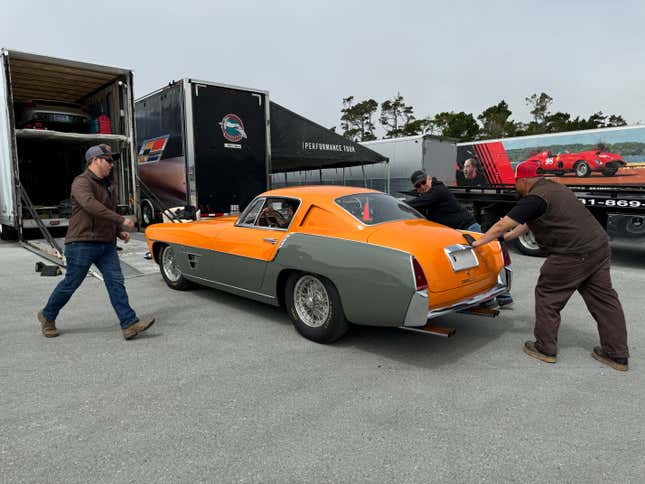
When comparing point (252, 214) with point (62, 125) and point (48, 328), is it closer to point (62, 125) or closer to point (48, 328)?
point (48, 328)

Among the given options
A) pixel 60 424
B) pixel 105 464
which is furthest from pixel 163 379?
pixel 105 464

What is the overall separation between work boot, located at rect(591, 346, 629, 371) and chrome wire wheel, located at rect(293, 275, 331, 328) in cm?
222

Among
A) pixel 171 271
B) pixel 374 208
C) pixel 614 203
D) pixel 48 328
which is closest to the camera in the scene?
pixel 48 328

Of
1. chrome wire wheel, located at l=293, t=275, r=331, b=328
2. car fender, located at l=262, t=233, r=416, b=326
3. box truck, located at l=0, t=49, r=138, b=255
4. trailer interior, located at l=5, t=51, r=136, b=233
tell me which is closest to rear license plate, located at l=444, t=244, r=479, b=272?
car fender, located at l=262, t=233, r=416, b=326

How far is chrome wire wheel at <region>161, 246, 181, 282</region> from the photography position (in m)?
5.96

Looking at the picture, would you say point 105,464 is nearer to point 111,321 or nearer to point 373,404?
point 373,404

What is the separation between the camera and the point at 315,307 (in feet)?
13.8

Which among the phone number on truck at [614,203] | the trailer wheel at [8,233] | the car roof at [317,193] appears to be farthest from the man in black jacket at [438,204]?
the trailer wheel at [8,233]

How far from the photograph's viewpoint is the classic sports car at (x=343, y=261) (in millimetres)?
3529

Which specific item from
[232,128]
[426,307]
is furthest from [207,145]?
[426,307]

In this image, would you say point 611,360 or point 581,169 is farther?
point 581,169

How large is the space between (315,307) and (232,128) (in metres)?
6.83

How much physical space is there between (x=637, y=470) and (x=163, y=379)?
2962 millimetres

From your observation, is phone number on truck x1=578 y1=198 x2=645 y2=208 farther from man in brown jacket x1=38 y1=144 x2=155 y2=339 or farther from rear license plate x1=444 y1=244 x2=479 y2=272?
man in brown jacket x1=38 y1=144 x2=155 y2=339
